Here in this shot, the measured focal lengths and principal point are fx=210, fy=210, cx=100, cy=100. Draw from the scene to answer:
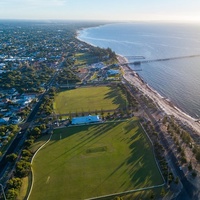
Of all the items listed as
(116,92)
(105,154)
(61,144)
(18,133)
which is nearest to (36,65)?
(116,92)

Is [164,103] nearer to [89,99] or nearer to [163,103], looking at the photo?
[163,103]

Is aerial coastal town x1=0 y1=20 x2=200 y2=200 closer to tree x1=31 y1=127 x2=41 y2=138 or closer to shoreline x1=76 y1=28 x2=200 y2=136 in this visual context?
tree x1=31 y1=127 x2=41 y2=138

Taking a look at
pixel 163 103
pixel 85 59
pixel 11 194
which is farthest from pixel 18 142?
pixel 85 59

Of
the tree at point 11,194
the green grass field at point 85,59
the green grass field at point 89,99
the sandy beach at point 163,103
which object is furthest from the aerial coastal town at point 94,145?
the green grass field at point 85,59

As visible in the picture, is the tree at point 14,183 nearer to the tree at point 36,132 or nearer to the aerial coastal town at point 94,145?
the aerial coastal town at point 94,145

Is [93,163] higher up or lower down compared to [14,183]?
lower down

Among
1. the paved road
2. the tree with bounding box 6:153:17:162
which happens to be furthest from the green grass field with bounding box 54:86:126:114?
the tree with bounding box 6:153:17:162
